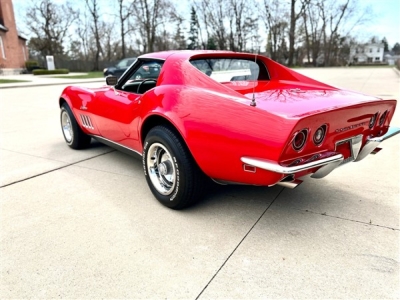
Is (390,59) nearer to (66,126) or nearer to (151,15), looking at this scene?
(151,15)

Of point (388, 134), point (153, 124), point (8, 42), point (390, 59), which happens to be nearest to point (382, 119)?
point (388, 134)

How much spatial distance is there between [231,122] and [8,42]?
39.0 m

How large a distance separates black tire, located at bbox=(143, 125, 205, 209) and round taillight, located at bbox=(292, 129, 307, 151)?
84 centimetres

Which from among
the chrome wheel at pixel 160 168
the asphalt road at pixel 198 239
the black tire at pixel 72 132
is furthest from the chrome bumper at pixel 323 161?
the black tire at pixel 72 132

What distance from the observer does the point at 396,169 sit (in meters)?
3.79

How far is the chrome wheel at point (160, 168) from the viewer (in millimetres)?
2838

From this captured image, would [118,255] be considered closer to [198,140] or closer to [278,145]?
[198,140]

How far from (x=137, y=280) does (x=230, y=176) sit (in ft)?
3.11

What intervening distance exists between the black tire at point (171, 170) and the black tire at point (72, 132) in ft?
6.61

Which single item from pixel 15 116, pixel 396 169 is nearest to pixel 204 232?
pixel 396 169

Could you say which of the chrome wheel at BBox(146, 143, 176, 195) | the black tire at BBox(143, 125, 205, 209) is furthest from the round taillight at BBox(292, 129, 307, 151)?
the chrome wheel at BBox(146, 143, 176, 195)

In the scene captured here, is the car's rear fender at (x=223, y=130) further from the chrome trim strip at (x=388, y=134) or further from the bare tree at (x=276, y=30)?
the bare tree at (x=276, y=30)

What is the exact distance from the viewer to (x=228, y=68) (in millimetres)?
3197

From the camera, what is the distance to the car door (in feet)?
10.5
